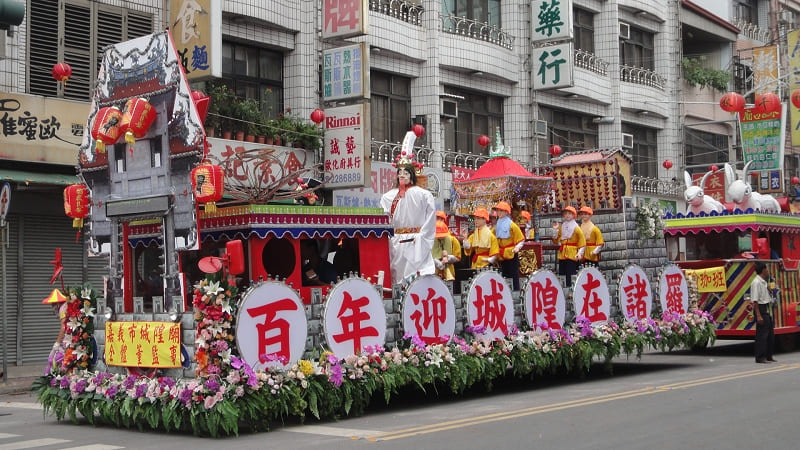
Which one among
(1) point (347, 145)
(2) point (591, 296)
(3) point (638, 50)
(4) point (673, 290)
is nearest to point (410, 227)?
(2) point (591, 296)

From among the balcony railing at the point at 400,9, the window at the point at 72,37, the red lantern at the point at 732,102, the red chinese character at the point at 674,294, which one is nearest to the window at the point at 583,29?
the red lantern at the point at 732,102

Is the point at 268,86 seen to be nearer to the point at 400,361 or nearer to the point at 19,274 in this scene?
the point at 19,274

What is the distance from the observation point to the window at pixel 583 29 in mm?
32125

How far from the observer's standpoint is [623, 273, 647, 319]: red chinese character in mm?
15336

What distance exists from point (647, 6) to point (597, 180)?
19056 mm

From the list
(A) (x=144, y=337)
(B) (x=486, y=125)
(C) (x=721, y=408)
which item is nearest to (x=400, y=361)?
(A) (x=144, y=337)

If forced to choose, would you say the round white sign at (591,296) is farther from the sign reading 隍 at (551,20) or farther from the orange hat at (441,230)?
the sign reading 隍 at (551,20)

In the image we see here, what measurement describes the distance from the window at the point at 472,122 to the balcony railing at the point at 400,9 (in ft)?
7.27

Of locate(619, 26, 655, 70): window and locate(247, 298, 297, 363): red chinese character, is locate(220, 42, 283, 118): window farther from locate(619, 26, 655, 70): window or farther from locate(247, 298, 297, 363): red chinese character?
locate(619, 26, 655, 70): window

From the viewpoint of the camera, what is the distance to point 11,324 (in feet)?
59.4

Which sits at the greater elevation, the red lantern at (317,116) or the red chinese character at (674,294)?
the red lantern at (317,116)

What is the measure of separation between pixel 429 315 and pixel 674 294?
5.77m

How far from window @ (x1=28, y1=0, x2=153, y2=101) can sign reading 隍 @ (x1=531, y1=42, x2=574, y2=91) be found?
12.7 meters

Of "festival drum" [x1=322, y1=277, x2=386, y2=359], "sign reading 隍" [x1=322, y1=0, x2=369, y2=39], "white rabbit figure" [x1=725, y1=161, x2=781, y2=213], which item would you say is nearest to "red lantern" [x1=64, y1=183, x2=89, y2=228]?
"festival drum" [x1=322, y1=277, x2=386, y2=359]
